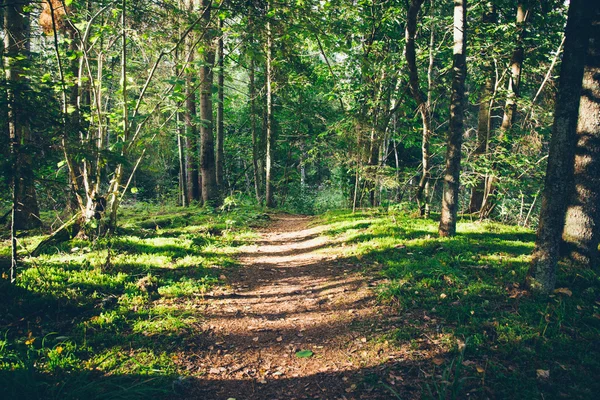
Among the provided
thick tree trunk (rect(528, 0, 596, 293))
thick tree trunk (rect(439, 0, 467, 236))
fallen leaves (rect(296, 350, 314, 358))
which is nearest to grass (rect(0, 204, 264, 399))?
fallen leaves (rect(296, 350, 314, 358))

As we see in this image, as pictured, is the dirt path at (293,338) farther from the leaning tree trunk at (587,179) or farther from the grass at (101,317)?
the leaning tree trunk at (587,179)

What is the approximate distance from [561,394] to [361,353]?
2048 mm

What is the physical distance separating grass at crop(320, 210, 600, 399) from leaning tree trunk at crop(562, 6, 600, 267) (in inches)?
22.3

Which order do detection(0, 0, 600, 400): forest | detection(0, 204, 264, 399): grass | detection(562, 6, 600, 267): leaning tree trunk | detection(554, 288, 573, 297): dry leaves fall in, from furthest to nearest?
detection(562, 6, 600, 267): leaning tree trunk < detection(554, 288, 573, 297): dry leaves < detection(0, 0, 600, 400): forest < detection(0, 204, 264, 399): grass

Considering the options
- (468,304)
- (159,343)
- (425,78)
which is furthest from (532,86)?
(159,343)

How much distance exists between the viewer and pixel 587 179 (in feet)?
18.4

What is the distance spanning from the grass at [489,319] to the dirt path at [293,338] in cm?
46

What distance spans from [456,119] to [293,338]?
6392mm

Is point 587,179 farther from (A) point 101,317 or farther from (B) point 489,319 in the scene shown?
(A) point 101,317

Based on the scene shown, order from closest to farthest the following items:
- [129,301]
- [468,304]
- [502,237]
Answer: [468,304] < [129,301] < [502,237]

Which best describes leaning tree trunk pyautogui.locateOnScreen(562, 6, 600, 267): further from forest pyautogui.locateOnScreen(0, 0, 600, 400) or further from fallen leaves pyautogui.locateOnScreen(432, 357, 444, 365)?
fallen leaves pyautogui.locateOnScreen(432, 357, 444, 365)

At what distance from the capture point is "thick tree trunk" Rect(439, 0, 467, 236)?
24.0ft

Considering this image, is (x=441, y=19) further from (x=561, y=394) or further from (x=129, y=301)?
(x=129, y=301)

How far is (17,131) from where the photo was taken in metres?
4.11
